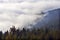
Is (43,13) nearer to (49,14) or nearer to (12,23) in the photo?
(49,14)

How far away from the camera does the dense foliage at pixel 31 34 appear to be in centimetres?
353

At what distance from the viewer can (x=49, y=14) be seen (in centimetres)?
395

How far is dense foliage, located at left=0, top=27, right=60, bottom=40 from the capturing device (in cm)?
353

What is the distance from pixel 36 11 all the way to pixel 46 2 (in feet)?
1.13

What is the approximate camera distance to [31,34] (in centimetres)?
363

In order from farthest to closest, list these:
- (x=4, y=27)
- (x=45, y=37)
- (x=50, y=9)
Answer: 1. (x=50, y=9)
2. (x=4, y=27)
3. (x=45, y=37)

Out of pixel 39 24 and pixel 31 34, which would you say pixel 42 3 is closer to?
pixel 39 24

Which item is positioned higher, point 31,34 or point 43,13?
point 43,13

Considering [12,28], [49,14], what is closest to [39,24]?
[49,14]

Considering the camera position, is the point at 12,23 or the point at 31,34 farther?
the point at 12,23

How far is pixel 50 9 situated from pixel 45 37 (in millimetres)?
825

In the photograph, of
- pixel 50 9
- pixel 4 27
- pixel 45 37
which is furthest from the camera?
pixel 50 9

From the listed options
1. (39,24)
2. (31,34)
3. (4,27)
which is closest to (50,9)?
(39,24)

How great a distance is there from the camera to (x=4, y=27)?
383 cm
